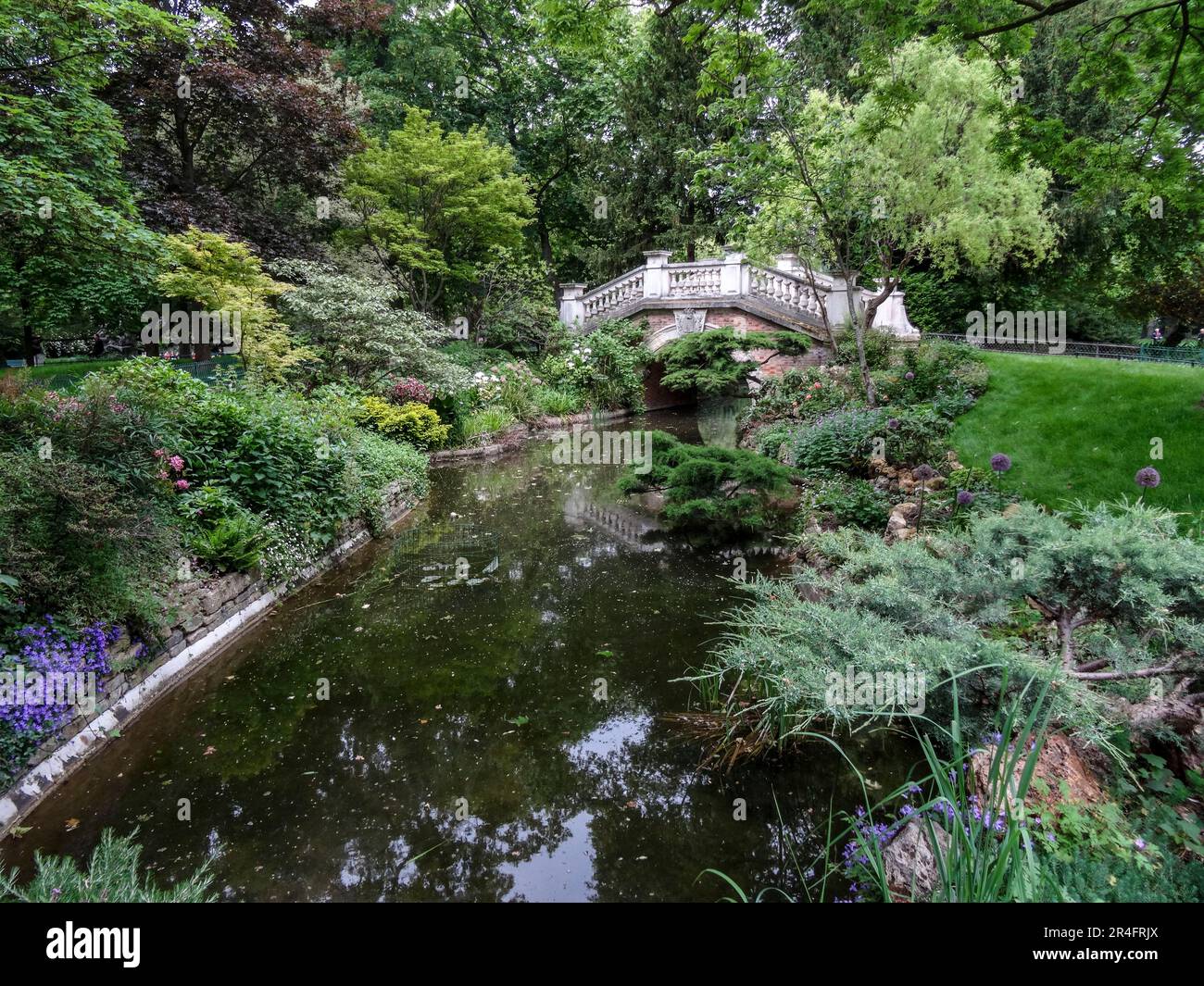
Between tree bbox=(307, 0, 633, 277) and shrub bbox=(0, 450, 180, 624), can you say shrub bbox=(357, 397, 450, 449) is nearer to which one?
shrub bbox=(0, 450, 180, 624)

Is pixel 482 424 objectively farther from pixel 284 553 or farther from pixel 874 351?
pixel 874 351

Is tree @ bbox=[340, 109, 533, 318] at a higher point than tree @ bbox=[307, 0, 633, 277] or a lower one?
lower

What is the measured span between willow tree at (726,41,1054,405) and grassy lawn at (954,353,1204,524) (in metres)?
1.96

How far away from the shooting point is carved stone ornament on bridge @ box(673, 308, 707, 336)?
16.8m

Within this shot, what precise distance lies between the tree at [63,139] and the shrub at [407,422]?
4881 millimetres

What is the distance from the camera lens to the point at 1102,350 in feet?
48.1

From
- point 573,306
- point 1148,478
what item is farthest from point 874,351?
point 573,306

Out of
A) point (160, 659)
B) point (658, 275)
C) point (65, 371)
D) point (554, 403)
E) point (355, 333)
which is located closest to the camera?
point (160, 659)

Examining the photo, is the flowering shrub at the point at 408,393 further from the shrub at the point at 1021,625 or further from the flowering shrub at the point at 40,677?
the shrub at the point at 1021,625

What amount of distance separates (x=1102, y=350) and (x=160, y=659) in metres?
18.8

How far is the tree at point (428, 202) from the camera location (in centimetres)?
1559

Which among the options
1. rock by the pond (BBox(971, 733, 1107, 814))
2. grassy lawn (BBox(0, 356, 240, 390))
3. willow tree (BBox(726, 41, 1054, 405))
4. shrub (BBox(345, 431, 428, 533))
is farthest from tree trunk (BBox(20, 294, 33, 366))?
rock by the pond (BBox(971, 733, 1107, 814))

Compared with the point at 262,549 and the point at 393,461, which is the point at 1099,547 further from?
A: the point at 393,461

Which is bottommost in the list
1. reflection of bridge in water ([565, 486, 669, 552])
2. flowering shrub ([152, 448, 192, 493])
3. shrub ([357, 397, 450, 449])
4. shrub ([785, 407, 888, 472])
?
reflection of bridge in water ([565, 486, 669, 552])
